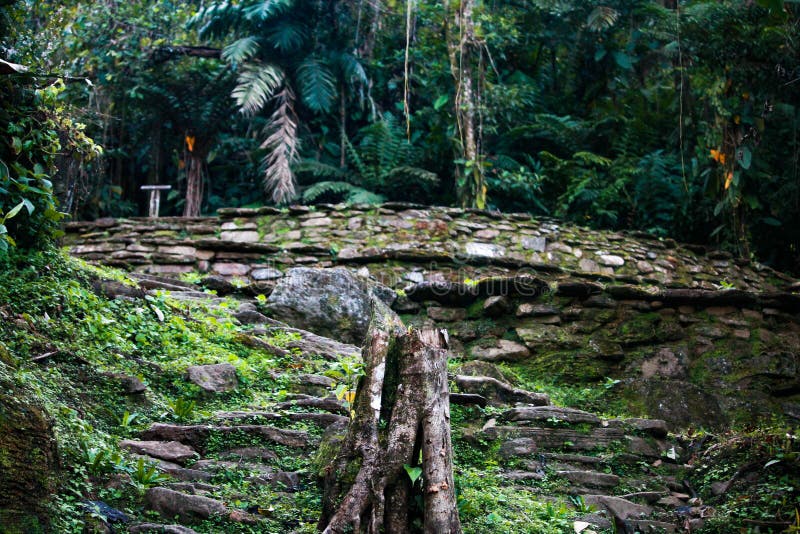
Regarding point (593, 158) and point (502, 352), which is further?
point (593, 158)

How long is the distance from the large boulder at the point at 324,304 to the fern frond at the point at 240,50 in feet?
16.7

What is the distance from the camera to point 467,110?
34.2ft

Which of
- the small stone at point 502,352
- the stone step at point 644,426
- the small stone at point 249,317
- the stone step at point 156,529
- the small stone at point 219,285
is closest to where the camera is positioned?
the stone step at point 156,529

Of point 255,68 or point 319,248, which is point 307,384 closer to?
point 319,248

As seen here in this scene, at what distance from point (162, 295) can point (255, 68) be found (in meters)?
5.73

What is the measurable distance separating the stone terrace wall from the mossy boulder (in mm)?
3751

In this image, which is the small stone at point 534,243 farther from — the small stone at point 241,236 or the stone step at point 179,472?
the stone step at point 179,472

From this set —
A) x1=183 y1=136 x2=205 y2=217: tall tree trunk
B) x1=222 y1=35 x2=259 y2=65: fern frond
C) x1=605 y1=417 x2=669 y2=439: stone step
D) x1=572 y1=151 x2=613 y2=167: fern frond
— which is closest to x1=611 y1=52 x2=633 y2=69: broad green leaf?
x1=572 y1=151 x2=613 y2=167: fern frond

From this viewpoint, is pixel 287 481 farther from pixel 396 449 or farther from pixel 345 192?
pixel 345 192

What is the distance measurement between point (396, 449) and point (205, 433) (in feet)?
4.61

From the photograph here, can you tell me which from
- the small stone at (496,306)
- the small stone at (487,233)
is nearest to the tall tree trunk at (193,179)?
the small stone at (487,233)

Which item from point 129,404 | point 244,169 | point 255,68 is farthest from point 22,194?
point 244,169

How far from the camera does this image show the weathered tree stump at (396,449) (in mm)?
3359

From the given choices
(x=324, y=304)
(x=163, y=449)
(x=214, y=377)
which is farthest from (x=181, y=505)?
(x=324, y=304)
